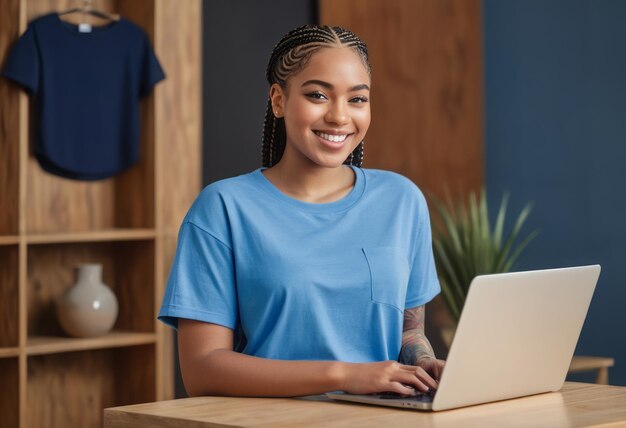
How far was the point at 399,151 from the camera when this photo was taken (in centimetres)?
502

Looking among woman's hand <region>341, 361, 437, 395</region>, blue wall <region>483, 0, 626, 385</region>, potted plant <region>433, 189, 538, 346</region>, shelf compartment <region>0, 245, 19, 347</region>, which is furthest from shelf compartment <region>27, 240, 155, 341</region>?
woman's hand <region>341, 361, 437, 395</region>

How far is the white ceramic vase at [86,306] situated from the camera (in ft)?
12.5

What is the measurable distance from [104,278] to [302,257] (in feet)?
7.88

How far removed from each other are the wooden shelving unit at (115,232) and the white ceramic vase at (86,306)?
0.05m

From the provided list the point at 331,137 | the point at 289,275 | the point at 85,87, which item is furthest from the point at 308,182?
the point at 85,87

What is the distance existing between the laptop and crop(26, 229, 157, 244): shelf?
7.26 ft

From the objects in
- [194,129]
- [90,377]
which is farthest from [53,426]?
[194,129]

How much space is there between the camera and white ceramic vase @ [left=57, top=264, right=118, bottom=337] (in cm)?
382

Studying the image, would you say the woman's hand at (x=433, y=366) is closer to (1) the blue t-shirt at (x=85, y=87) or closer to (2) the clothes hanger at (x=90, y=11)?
(1) the blue t-shirt at (x=85, y=87)

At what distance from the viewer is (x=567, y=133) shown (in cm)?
455

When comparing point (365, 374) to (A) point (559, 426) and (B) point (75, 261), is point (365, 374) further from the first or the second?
(B) point (75, 261)

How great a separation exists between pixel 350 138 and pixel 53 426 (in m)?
2.41

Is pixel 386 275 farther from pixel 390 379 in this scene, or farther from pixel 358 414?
pixel 358 414

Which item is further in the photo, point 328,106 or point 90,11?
point 90,11
